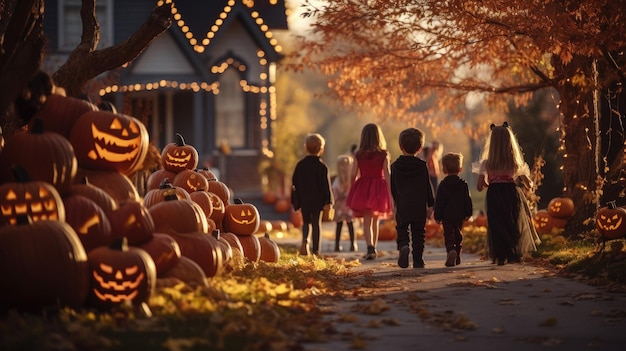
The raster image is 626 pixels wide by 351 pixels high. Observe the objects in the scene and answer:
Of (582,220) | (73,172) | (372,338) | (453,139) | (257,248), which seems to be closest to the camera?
(372,338)

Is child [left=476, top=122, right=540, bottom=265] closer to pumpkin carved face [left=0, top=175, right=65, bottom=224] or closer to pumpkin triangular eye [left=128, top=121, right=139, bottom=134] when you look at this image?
pumpkin triangular eye [left=128, top=121, right=139, bottom=134]

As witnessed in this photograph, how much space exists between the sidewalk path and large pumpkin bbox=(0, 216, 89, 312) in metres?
1.79

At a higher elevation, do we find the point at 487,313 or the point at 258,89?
the point at 258,89

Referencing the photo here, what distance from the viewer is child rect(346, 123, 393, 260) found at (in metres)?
16.1

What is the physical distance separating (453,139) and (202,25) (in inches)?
2261

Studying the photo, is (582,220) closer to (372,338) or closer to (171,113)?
(372,338)

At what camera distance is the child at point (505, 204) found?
1378 centimetres

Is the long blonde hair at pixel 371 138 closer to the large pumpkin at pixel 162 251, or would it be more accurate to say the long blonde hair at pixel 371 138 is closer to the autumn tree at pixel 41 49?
the autumn tree at pixel 41 49

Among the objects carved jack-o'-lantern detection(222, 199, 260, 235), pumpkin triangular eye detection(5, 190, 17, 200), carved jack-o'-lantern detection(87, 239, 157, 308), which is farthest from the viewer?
carved jack-o'-lantern detection(222, 199, 260, 235)

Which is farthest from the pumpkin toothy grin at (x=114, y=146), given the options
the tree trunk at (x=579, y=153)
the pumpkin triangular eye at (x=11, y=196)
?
the tree trunk at (x=579, y=153)

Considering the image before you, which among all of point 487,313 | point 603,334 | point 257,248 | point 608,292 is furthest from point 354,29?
point 603,334

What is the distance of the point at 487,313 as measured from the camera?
359 inches

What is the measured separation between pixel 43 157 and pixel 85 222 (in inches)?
23.2

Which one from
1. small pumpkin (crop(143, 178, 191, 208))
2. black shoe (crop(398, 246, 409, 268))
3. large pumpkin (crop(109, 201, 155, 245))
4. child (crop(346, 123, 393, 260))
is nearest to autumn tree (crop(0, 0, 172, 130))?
large pumpkin (crop(109, 201, 155, 245))
